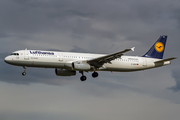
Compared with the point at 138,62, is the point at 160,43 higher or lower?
higher

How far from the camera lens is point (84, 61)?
5247 cm

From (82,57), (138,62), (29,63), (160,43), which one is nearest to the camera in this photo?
(29,63)

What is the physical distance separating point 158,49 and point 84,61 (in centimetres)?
1685

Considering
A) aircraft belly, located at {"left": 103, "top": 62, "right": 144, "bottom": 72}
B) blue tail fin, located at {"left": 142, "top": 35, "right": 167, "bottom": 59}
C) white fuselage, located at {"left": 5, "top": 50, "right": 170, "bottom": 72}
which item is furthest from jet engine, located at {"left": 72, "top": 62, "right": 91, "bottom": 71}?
blue tail fin, located at {"left": 142, "top": 35, "right": 167, "bottom": 59}

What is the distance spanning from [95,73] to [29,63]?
11.9m

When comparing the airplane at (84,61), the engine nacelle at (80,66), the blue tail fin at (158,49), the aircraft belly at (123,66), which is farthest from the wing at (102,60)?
the blue tail fin at (158,49)

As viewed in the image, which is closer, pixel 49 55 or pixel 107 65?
pixel 49 55

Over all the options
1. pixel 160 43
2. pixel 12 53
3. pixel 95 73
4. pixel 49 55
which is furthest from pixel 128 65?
pixel 12 53

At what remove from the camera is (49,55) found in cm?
5050

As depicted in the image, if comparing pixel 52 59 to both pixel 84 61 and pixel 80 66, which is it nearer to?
pixel 80 66

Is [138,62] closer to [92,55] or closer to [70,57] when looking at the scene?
[92,55]

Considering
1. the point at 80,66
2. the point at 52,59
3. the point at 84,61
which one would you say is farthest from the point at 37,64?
the point at 84,61

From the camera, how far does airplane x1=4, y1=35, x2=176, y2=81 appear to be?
4984 cm

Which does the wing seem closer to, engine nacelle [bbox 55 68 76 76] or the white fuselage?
the white fuselage
